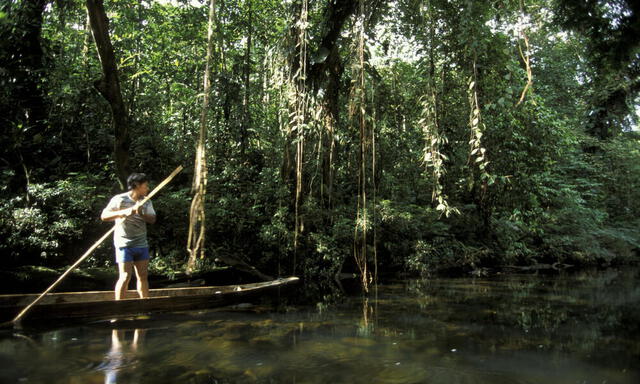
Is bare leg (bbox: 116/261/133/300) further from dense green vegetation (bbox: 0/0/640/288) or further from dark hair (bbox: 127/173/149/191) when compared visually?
dense green vegetation (bbox: 0/0/640/288)

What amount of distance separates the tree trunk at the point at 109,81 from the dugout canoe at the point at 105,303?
2256 mm

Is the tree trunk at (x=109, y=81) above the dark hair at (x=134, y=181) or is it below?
above

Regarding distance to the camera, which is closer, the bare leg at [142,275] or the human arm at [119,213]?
the human arm at [119,213]

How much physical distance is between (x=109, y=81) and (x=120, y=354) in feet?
15.5

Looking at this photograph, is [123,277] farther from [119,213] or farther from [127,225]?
[119,213]

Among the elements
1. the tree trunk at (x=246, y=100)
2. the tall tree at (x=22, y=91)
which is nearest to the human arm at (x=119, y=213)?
the tall tree at (x=22, y=91)

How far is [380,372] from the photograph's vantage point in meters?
3.15

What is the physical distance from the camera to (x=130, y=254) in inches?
186

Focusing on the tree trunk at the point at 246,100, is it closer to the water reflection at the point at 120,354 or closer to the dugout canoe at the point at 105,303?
the dugout canoe at the point at 105,303

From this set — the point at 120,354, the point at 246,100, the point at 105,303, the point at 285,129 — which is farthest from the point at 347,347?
the point at 246,100

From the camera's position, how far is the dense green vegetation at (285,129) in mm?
6273

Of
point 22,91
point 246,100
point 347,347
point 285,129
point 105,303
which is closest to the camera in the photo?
point 347,347

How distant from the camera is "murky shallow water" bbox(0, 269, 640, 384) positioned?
3080 mm

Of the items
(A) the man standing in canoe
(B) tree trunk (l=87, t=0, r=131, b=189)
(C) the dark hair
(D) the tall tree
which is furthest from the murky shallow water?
(D) the tall tree
